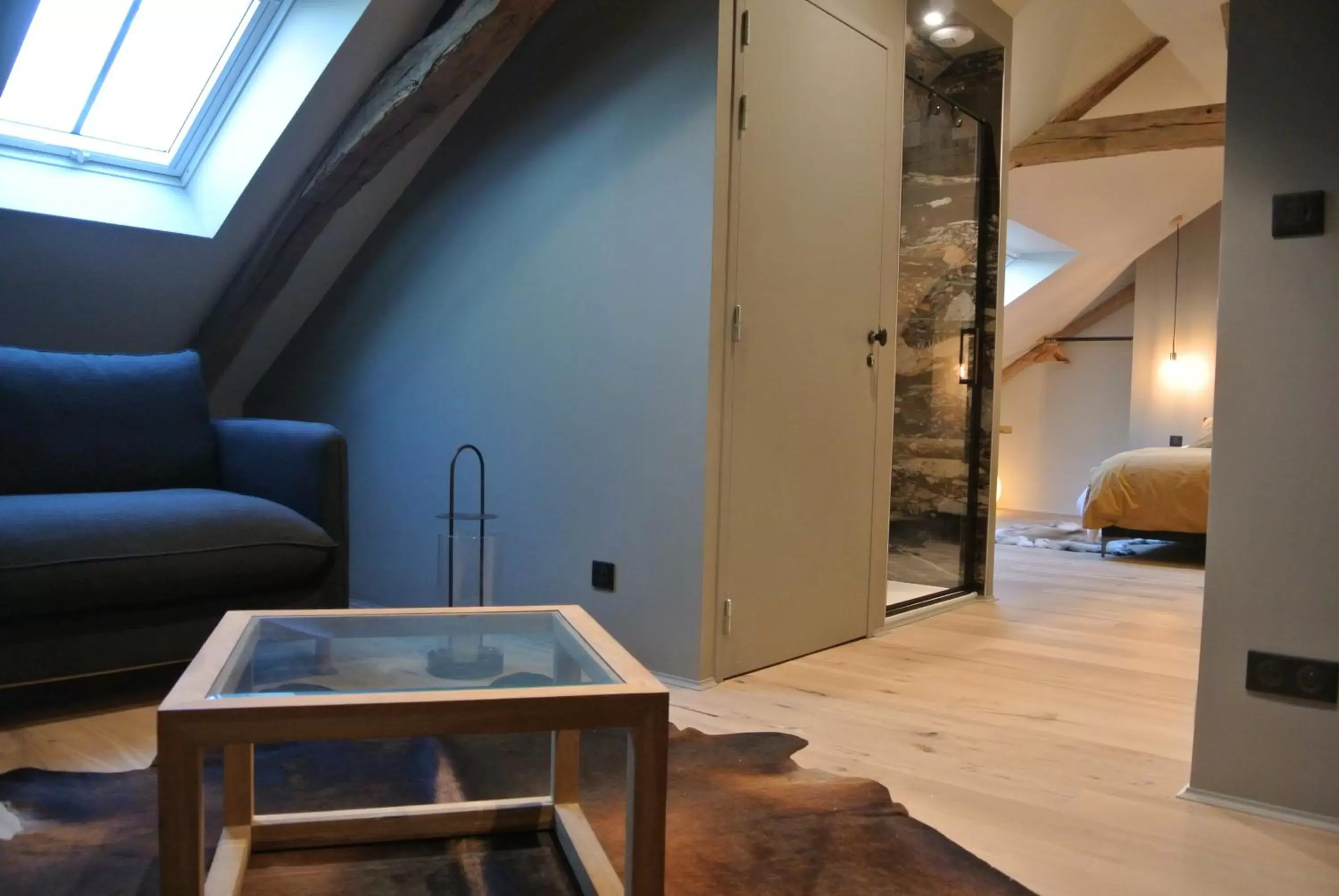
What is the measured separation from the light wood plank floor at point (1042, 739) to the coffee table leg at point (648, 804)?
68 cm

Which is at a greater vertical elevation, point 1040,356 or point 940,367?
point 1040,356

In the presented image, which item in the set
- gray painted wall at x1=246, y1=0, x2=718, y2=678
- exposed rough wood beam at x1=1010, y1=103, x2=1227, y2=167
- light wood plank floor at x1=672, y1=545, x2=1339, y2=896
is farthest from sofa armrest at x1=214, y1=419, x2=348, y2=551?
exposed rough wood beam at x1=1010, y1=103, x2=1227, y2=167

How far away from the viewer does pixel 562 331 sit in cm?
288

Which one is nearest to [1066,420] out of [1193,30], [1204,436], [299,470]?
[1204,436]

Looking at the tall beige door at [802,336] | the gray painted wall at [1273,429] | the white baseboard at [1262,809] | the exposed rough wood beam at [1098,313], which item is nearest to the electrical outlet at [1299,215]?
the gray painted wall at [1273,429]

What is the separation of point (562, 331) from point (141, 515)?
3.93ft

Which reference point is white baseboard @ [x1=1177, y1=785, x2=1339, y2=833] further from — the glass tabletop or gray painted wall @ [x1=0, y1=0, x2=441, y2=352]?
gray painted wall @ [x1=0, y1=0, x2=441, y2=352]

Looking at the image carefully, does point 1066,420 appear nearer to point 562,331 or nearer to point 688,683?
point 562,331

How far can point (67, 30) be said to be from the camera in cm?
284

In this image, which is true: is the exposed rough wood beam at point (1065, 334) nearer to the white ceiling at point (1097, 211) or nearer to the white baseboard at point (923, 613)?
the white ceiling at point (1097, 211)

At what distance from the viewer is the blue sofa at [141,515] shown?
2113 mm

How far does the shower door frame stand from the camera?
3.99 m

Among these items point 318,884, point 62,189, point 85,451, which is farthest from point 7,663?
point 62,189

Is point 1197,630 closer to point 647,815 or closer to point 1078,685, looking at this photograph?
point 1078,685
